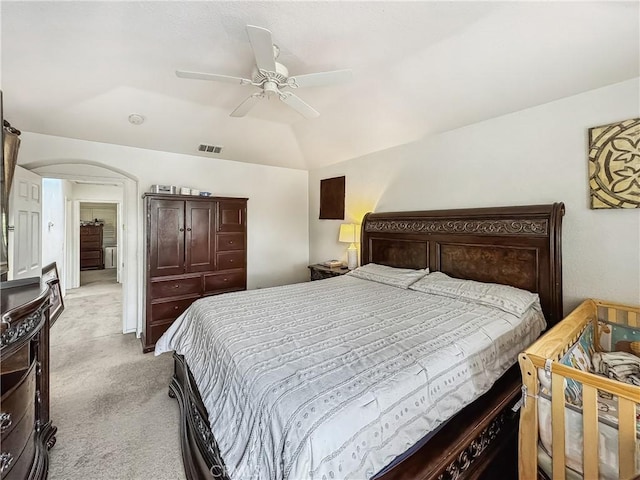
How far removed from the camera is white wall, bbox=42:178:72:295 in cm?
498

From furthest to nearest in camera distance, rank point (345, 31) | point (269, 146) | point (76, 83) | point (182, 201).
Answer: point (269, 146), point (182, 201), point (76, 83), point (345, 31)

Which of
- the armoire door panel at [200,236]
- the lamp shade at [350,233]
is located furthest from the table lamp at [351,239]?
the armoire door panel at [200,236]

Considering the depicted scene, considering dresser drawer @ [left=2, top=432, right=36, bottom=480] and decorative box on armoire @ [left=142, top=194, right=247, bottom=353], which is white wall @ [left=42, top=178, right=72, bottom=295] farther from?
dresser drawer @ [left=2, top=432, right=36, bottom=480]

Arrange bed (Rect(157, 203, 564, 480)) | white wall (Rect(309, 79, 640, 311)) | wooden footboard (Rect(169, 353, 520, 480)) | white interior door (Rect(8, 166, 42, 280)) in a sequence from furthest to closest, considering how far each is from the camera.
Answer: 1. white interior door (Rect(8, 166, 42, 280))
2. white wall (Rect(309, 79, 640, 311))
3. wooden footboard (Rect(169, 353, 520, 480))
4. bed (Rect(157, 203, 564, 480))

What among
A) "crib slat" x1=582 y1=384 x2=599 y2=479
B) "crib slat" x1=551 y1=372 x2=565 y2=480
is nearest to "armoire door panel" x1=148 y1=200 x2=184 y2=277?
"crib slat" x1=551 y1=372 x2=565 y2=480

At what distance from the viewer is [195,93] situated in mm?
2887

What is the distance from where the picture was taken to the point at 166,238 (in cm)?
349

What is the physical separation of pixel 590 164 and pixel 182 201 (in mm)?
4112

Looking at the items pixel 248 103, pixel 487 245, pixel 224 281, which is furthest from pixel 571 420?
pixel 224 281

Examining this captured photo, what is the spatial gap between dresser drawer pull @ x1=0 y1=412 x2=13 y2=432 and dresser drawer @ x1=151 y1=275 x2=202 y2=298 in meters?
2.31

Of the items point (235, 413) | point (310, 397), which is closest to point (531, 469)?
point (310, 397)

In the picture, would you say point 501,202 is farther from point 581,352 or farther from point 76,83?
point 76,83

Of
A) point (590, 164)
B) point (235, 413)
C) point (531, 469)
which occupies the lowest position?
point (531, 469)

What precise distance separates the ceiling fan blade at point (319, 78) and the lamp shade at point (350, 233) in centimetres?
235
